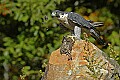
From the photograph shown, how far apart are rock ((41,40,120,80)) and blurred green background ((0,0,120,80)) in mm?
2243

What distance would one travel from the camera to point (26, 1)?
690cm

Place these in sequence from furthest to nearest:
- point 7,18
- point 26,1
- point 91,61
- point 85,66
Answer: point 7,18
point 26,1
point 85,66
point 91,61

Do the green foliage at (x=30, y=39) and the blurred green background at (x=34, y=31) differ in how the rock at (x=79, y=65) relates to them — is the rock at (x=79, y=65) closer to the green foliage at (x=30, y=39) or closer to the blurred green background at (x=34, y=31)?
the blurred green background at (x=34, y=31)

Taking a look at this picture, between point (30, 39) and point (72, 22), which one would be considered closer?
point (72, 22)

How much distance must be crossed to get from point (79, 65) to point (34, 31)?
9.42 ft

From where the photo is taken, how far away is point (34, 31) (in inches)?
277

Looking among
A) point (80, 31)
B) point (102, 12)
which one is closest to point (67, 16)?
point (80, 31)

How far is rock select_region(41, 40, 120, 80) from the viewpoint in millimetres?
4195

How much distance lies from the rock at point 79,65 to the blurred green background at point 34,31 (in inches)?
88.3

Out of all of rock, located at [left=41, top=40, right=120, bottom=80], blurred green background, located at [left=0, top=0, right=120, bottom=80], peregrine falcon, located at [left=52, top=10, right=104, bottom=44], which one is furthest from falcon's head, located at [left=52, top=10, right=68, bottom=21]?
blurred green background, located at [left=0, top=0, right=120, bottom=80]

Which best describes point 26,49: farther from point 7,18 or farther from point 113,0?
point 113,0


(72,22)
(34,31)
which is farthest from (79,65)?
(34,31)

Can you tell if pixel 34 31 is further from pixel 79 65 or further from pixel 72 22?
pixel 79 65

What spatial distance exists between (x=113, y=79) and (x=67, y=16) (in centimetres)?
67
